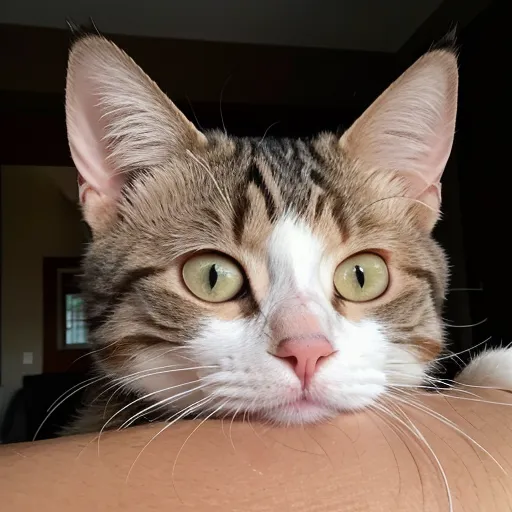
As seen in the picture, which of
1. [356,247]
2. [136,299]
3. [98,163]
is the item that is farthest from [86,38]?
[356,247]

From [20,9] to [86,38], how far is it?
2.34 metres

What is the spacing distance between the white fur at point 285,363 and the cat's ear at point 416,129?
0.27 metres

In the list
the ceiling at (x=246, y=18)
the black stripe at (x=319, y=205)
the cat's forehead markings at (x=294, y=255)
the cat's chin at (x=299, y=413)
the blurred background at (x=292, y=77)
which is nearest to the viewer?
the cat's chin at (x=299, y=413)

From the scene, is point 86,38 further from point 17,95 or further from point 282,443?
point 17,95

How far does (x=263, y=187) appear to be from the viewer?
2.99ft

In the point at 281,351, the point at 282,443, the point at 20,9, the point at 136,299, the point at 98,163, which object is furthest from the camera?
the point at 20,9

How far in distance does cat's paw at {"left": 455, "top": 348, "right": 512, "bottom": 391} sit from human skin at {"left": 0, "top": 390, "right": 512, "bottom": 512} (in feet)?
1.10

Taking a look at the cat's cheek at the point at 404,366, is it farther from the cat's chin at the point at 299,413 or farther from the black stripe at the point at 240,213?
the black stripe at the point at 240,213

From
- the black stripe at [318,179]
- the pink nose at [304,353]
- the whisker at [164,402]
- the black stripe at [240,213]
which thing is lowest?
the whisker at [164,402]

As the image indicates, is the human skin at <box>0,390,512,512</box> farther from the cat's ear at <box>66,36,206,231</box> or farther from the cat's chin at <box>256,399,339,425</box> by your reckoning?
the cat's ear at <box>66,36,206,231</box>

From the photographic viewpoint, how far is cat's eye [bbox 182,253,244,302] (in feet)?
2.60

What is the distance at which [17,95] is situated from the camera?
9.79ft

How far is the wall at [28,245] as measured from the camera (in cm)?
525

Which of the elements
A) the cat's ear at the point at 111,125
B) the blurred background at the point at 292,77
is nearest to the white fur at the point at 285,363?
the cat's ear at the point at 111,125
